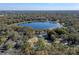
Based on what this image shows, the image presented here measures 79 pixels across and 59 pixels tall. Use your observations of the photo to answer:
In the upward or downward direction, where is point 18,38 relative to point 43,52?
upward

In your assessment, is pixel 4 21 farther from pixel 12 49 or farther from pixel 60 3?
pixel 60 3

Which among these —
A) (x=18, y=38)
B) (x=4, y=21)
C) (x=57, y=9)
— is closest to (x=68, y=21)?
(x=57, y=9)

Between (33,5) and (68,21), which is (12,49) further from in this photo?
(68,21)

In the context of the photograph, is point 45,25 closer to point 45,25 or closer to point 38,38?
point 45,25

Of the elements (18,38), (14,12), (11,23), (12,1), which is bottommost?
(18,38)

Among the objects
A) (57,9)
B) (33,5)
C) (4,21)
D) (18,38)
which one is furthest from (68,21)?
(4,21)

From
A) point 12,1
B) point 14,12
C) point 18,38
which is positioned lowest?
point 18,38
